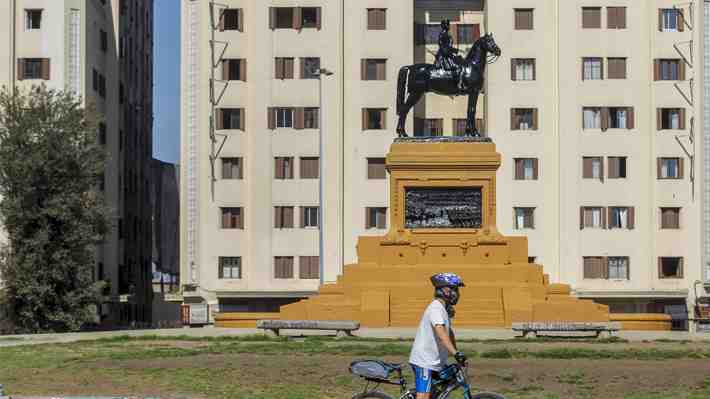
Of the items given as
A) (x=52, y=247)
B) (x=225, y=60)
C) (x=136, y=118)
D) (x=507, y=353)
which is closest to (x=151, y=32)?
(x=136, y=118)

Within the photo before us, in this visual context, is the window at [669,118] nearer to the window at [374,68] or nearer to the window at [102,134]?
the window at [374,68]

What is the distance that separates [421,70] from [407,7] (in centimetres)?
3323

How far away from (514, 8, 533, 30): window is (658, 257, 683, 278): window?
16778 mm

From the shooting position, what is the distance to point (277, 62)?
93688 mm

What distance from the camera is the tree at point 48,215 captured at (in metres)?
71.8

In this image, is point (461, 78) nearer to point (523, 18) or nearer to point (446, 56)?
point (446, 56)

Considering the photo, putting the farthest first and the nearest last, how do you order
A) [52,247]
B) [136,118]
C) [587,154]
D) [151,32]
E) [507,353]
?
[151,32], [136,118], [587,154], [52,247], [507,353]

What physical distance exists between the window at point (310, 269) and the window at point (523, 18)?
19367 millimetres

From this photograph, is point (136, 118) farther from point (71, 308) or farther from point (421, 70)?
point (421, 70)

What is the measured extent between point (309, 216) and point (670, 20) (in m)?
25.7

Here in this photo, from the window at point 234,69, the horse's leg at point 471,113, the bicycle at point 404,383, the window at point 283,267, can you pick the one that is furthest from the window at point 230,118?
the bicycle at point 404,383

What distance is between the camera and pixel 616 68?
93.6m

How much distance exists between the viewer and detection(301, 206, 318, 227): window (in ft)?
309

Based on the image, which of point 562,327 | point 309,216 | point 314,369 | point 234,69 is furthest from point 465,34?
point 314,369
